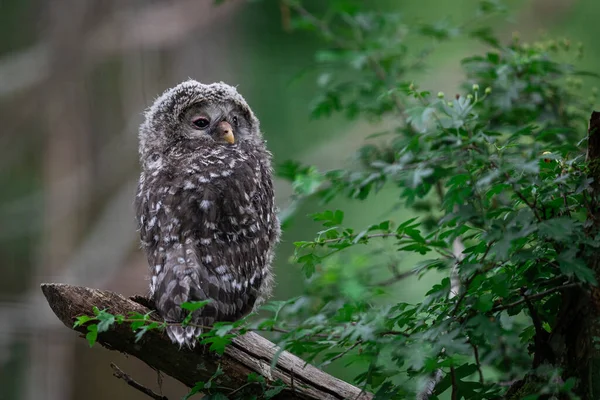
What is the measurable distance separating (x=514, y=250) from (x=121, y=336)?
1.16 meters

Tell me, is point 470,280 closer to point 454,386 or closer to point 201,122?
point 454,386

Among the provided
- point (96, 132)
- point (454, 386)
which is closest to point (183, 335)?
point (454, 386)

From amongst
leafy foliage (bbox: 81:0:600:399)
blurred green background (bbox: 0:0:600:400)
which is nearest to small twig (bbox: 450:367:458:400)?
leafy foliage (bbox: 81:0:600:399)

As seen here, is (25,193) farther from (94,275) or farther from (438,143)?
(438,143)

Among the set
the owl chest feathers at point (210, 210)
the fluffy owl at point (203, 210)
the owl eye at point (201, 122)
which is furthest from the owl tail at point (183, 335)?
the owl eye at point (201, 122)

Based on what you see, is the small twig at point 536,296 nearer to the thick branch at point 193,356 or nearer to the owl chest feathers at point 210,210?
the thick branch at point 193,356

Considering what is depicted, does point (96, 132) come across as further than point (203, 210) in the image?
Yes

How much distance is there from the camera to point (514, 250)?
5.62 ft

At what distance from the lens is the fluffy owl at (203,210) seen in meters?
2.29

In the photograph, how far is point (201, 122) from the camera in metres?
2.93

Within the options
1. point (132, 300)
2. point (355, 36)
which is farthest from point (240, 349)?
point (355, 36)

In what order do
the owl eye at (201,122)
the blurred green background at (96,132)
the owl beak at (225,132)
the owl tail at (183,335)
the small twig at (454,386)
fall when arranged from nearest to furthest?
the small twig at (454,386)
the owl tail at (183,335)
the owl beak at (225,132)
the owl eye at (201,122)
the blurred green background at (96,132)

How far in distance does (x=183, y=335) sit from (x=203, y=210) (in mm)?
506

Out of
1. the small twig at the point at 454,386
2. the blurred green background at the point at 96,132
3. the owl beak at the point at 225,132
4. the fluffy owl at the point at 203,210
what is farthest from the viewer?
the blurred green background at the point at 96,132
